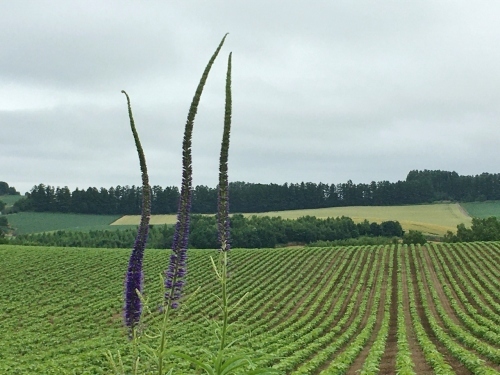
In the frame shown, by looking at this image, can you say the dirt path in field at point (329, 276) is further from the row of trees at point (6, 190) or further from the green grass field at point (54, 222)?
the row of trees at point (6, 190)

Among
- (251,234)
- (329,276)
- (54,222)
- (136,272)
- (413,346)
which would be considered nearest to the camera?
(136,272)

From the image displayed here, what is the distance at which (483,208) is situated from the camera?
106 metres

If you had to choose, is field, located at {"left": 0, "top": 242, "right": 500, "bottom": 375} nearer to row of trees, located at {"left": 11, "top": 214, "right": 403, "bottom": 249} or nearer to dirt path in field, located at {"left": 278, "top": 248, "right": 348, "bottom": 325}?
dirt path in field, located at {"left": 278, "top": 248, "right": 348, "bottom": 325}

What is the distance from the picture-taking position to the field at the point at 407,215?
87938 mm

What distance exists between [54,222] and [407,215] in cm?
7454

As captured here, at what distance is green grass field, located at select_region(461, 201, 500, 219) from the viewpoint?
97750mm

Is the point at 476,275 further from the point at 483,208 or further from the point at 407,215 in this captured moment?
the point at 483,208

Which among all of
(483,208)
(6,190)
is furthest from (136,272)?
(6,190)

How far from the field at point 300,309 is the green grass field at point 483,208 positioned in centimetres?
4255

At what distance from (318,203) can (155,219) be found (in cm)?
4478

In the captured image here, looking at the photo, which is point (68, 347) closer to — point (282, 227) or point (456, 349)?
point (456, 349)

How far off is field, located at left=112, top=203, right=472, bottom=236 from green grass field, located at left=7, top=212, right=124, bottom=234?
438cm

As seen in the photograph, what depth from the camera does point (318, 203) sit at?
4754 inches

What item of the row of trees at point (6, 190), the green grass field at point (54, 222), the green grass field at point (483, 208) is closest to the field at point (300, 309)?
the green grass field at point (54, 222)
